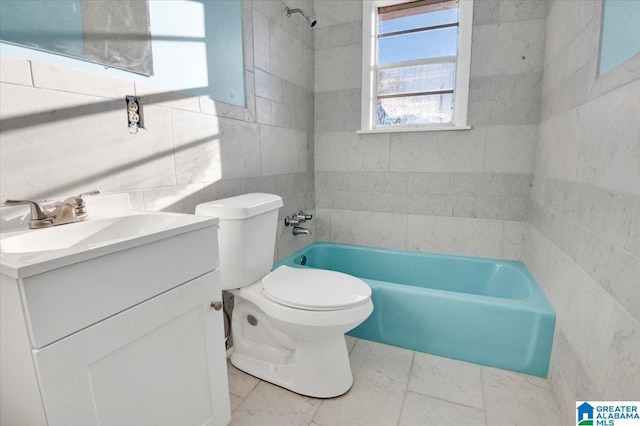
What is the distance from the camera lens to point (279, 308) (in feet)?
4.56

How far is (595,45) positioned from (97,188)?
1933 mm

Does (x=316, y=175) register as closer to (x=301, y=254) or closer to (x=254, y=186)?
(x=301, y=254)

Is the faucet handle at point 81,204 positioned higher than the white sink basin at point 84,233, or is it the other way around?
the faucet handle at point 81,204

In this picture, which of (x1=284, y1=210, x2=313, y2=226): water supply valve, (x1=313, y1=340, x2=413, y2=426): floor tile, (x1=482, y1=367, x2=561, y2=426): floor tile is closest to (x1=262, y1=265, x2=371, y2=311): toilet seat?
(x1=313, y1=340, x2=413, y2=426): floor tile

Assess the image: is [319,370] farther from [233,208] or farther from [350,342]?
[233,208]

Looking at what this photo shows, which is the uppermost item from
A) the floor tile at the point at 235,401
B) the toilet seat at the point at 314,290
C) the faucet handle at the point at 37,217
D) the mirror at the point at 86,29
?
the mirror at the point at 86,29

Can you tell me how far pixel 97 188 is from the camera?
1.11 m

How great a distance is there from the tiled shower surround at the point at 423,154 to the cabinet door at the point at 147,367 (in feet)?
1.68

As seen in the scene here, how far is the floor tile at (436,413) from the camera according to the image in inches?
52.4

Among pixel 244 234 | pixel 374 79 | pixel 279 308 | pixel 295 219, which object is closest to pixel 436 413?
pixel 279 308

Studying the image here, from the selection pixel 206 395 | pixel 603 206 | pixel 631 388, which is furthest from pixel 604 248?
pixel 206 395

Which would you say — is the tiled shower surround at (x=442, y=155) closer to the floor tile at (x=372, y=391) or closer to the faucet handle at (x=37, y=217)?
the floor tile at (x=372, y=391)

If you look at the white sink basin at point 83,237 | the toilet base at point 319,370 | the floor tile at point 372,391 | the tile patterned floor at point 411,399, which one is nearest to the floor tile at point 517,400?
the tile patterned floor at point 411,399

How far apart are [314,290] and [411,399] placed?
0.65 meters
